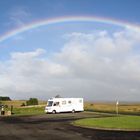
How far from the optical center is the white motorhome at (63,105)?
2682 inches

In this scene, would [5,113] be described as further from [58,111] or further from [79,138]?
[79,138]

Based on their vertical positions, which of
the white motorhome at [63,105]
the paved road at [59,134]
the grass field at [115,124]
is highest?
the white motorhome at [63,105]

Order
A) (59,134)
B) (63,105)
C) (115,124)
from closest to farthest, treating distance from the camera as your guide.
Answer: (59,134)
(115,124)
(63,105)

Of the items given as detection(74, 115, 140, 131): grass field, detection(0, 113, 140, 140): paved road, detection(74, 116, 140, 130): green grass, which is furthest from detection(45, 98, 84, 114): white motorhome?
detection(0, 113, 140, 140): paved road

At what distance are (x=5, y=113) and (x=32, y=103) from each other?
54.0 meters

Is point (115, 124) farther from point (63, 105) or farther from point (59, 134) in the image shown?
point (63, 105)

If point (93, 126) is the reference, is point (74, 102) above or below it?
above

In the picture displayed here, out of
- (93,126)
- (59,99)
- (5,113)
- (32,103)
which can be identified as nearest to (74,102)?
(59,99)

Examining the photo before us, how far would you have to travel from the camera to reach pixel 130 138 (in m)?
24.4

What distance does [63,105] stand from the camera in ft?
225

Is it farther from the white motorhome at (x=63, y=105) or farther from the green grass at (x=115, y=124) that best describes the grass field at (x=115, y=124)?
the white motorhome at (x=63, y=105)

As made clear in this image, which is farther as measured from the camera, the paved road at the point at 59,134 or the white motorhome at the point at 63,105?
the white motorhome at the point at 63,105

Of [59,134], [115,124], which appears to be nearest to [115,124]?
[115,124]

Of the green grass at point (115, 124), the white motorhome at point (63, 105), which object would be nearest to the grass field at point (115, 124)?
the green grass at point (115, 124)
